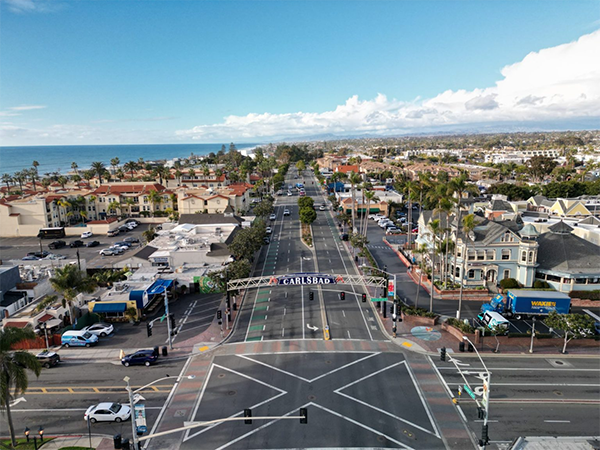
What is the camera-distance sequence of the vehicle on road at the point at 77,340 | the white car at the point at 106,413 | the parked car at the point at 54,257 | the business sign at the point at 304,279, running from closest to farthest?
the white car at the point at 106,413 < the vehicle on road at the point at 77,340 < the business sign at the point at 304,279 < the parked car at the point at 54,257

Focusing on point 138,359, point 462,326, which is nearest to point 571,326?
point 462,326

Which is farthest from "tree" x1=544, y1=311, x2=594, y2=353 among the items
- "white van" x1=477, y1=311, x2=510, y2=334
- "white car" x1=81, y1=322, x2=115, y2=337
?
"white car" x1=81, y1=322, x2=115, y2=337

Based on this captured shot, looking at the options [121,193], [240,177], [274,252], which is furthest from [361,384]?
[240,177]

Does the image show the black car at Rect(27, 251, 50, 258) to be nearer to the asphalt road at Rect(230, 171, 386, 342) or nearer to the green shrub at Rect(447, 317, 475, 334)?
the asphalt road at Rect(230, 171, 386, 342)

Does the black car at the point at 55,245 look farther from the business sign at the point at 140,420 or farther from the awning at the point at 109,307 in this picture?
the business sign at the point at 140,420

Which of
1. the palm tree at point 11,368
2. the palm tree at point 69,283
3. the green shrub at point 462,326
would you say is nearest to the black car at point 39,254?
the palm tree at point 69,283

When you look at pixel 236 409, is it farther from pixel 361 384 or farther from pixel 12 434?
pixel 12 434
